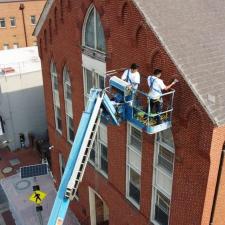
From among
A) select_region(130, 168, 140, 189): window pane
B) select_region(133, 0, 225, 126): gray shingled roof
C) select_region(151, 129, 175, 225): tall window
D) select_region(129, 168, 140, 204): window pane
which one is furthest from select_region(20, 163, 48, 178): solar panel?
select_region(133, 0, 225, 126): gray shingled roof

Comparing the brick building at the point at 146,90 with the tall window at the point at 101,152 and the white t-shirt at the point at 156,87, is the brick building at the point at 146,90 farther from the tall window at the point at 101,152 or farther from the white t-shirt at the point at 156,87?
the white t-shirt at the point at 156,87

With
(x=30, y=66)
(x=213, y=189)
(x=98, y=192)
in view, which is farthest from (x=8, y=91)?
(x=213, y=189)

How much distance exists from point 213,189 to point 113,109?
3.63 metres

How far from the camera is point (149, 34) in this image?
963 centimetres

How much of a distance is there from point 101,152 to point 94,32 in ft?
17.5

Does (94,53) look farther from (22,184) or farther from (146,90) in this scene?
(22,184)

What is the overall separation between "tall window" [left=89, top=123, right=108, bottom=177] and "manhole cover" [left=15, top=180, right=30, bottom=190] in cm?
830

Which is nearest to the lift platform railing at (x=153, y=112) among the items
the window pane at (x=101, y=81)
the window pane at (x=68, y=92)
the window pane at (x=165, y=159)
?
the window pane at (x=165, y=159)

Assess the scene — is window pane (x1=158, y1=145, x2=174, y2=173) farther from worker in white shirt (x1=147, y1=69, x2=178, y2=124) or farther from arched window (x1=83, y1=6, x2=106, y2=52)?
arched window (x1=83, y1=6, x2=106, y2=52)

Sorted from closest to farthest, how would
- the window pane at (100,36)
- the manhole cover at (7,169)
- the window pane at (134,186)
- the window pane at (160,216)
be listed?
the window pane at (160,216), the window pane at (100,36), the window pane at (134,186), the manhole cover at (7,169)

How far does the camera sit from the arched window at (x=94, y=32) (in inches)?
493

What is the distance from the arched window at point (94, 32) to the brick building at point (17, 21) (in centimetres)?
3064

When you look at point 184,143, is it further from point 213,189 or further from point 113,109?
point 113,109

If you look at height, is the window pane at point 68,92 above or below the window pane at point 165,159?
above
